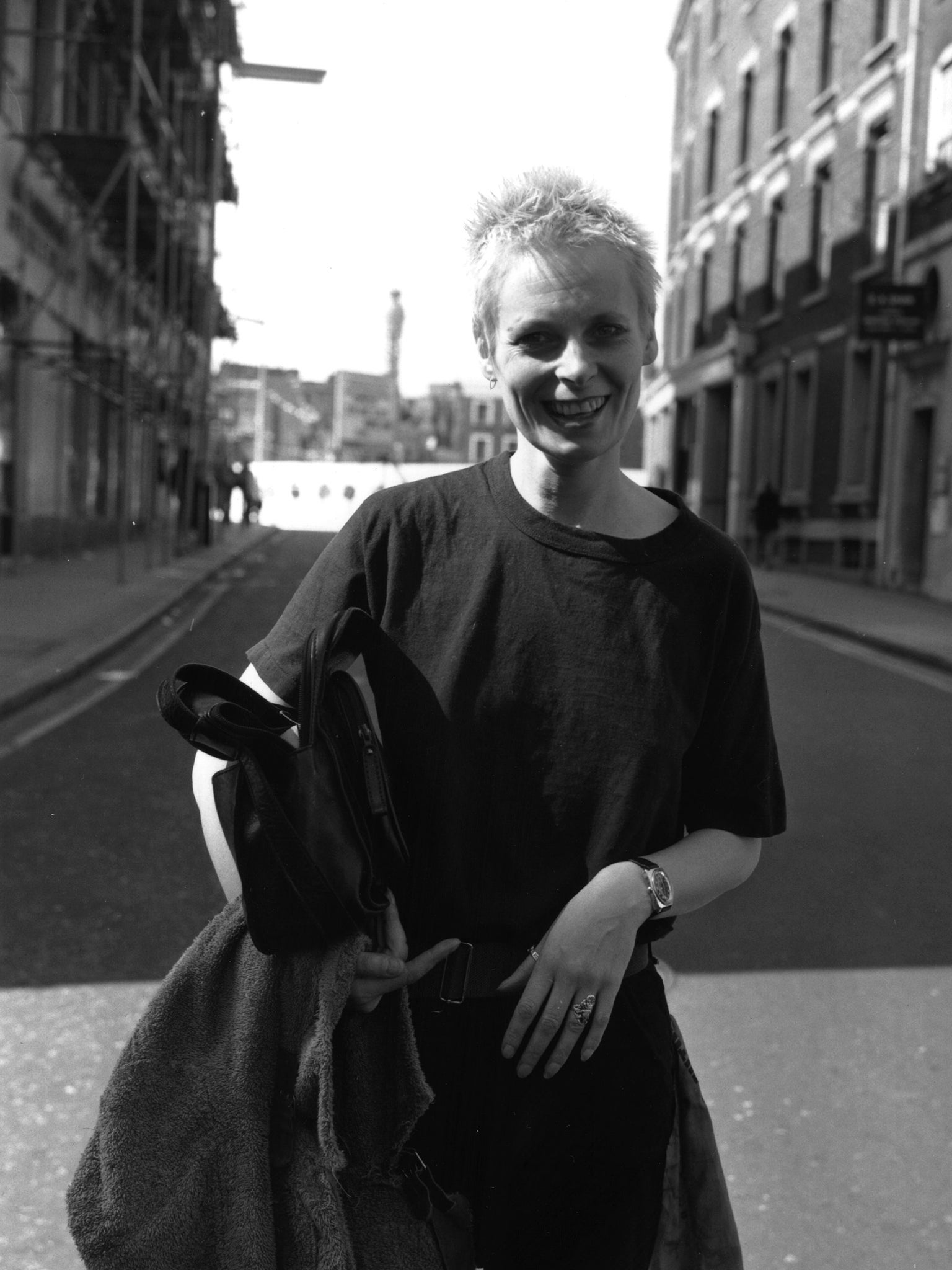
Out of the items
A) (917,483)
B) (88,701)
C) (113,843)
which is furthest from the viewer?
(917,483)

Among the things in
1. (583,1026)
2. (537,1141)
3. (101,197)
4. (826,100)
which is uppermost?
(101,197)

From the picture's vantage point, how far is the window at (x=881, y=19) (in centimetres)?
171

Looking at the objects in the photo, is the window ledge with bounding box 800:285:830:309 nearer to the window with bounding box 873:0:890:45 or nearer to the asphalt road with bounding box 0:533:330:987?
the window with bounding box 873:0:890:45

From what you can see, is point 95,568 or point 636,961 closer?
point 636,961

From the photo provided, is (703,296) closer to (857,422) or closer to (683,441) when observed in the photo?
(683,441)

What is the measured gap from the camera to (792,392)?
9.15 feet

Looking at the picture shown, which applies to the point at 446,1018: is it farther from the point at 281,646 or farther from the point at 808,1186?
the point at 808,1186

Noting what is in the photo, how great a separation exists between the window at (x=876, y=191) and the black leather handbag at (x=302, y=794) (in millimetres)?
1737

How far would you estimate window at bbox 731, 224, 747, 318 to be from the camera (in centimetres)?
198

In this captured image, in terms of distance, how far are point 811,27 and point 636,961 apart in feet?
4.41

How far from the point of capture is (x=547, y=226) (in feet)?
4.93

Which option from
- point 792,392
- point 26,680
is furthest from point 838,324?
point 26,680

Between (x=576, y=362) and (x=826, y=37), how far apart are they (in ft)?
2.97

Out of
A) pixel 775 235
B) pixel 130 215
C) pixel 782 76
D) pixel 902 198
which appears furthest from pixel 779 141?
pixel 130 215
